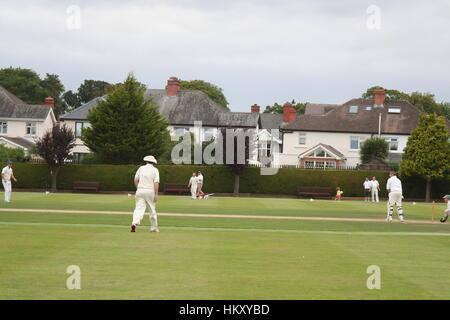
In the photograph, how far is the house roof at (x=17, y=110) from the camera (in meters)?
70.2

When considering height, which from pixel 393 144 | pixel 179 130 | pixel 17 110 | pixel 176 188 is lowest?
pixel 176 188

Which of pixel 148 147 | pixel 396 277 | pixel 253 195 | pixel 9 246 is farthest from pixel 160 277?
pixel 148 147

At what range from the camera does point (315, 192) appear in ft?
153

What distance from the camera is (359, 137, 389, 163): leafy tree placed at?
5938 cm

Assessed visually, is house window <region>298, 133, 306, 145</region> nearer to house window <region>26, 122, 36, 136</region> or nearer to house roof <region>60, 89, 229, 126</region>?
house roof <region>60, 89, 229, 126</region>

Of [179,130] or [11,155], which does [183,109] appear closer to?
[179,130]

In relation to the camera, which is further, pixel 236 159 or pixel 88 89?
pixel 88 89

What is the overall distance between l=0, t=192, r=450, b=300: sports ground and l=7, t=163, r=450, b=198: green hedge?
93.2 feet

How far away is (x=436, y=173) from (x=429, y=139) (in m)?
2.83

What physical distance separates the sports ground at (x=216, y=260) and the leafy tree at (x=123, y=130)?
1319 inches

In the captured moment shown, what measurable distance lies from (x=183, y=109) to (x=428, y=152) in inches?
1252

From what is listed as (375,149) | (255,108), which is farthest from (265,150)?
(375,149)

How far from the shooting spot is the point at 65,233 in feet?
49.2

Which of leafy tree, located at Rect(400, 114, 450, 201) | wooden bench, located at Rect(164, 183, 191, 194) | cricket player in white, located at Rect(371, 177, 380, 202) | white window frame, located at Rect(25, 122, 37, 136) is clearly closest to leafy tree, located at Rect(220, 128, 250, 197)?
wooden bench, located at Rect(164, 183, 191, 194)
